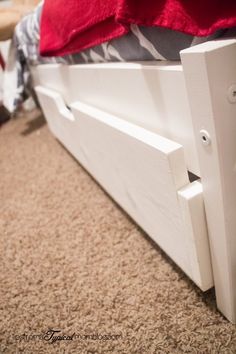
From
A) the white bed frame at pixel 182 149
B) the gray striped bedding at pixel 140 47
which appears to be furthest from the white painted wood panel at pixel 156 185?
the gray striped bedding at pixel 140 47

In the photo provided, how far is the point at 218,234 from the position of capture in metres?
0.39

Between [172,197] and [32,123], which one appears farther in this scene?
[32,123]

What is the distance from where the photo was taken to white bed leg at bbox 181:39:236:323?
0.29 metres

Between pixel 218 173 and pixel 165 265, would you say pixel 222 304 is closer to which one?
pixel 165 265

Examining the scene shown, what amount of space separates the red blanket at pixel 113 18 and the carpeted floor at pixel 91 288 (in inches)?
17.3

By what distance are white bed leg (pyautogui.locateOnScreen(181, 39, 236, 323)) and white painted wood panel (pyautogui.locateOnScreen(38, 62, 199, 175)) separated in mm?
41

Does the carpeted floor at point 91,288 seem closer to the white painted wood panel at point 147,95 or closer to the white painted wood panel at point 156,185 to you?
the white painted wood panel at point 156,185

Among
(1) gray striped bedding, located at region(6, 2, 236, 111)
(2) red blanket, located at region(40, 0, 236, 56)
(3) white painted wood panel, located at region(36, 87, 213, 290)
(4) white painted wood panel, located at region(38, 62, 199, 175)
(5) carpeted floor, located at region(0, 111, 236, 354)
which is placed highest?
(2) red blanket, located at region(40, 0, 236, 56)

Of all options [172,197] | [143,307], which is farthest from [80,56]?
[143,307]

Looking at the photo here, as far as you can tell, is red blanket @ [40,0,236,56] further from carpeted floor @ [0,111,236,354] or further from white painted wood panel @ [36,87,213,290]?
carpeted floor @ [0,111,236,354]

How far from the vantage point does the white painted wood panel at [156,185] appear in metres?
0.39

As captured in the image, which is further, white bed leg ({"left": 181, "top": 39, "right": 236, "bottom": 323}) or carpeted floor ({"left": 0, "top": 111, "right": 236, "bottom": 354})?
carpeted floor ({"left": 0, "top": 111, "right": 236, "bottom": 354})

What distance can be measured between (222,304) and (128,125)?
0.34 metres

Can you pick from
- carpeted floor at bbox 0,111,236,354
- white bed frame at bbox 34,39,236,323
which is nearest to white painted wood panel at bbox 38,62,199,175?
white bed frame at bbox 34,39,236,323
